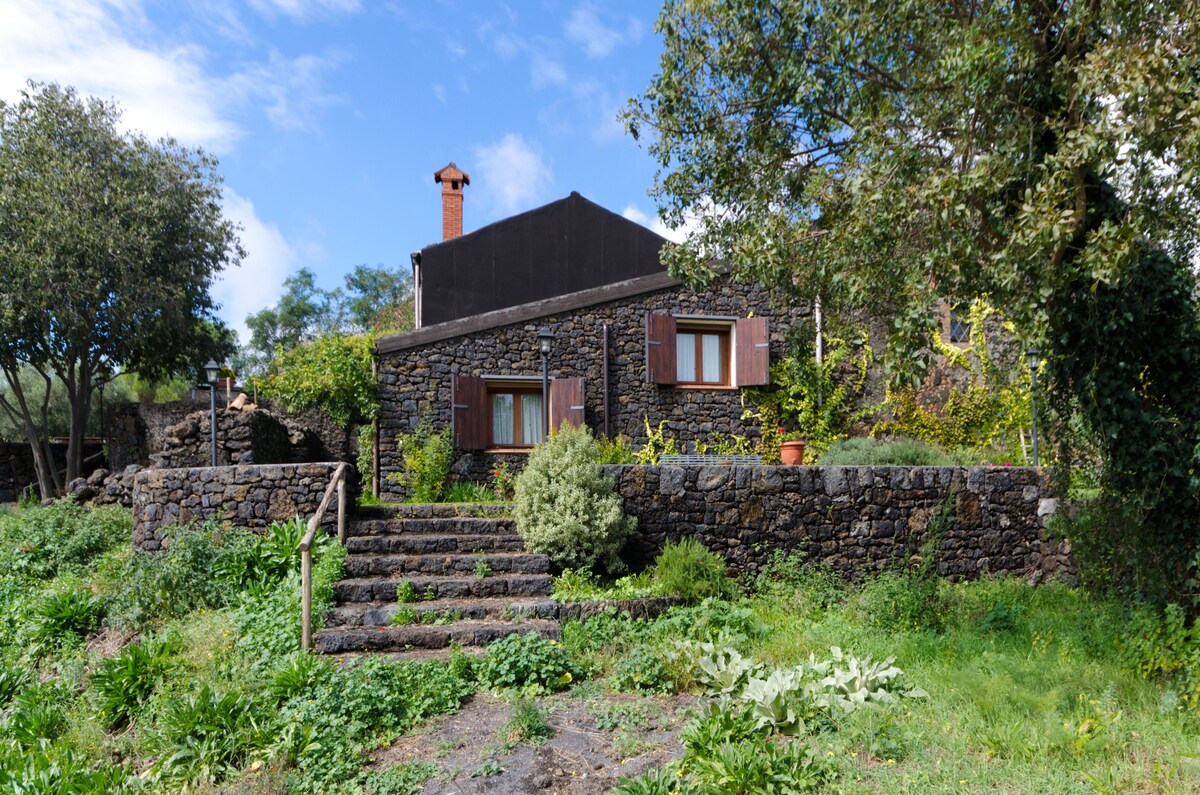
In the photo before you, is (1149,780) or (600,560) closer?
(1149,780)

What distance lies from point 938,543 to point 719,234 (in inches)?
192

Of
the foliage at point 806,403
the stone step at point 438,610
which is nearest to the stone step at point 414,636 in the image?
the stone step at point 438,610

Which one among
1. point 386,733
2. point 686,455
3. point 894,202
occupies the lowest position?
point 386,733

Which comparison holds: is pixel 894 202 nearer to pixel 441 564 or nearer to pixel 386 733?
pixel 386 733

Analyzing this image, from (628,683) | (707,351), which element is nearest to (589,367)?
(707,351)

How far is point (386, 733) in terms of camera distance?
543 centimetres

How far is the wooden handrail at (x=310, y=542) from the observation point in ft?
22.1

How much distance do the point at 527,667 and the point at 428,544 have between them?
2890mm

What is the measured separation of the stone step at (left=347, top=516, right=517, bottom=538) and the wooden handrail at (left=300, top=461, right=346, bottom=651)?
14.8 inches

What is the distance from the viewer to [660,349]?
13.5 metres

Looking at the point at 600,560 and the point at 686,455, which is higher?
the point at 686,455

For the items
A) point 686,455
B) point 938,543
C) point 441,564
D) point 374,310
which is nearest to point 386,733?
point 441,564

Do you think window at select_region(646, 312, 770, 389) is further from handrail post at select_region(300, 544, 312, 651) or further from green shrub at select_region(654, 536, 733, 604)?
handrail post at select_region(300, 544, 312, 651)

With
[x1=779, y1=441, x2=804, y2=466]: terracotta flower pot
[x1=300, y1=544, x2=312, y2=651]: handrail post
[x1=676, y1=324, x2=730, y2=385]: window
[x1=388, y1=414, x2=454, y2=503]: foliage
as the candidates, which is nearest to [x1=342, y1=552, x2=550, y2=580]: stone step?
[x1=300, y1=544, x2=312, y2=651]: handrail post
